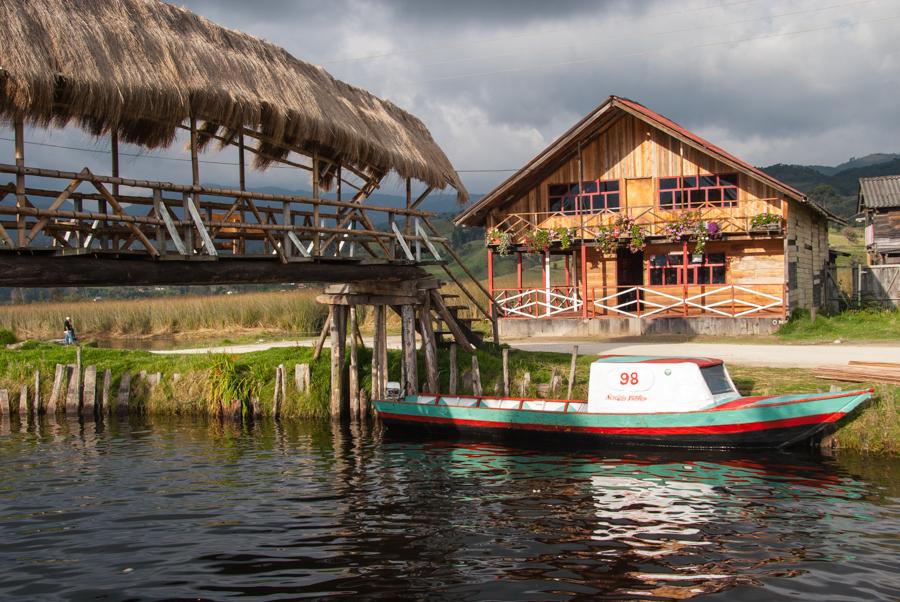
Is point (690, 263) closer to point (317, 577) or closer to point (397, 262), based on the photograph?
point (397, 262)

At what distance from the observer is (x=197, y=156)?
15750 millimetres

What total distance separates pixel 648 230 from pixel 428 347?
1431 cm

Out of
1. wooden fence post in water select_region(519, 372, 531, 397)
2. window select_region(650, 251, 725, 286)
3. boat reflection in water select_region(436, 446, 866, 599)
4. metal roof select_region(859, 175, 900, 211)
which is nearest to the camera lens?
boat reflection in water select_region(436, 446, 866, 599)

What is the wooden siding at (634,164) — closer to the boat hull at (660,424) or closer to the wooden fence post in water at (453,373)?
the wooden fence post in water at (453,373)

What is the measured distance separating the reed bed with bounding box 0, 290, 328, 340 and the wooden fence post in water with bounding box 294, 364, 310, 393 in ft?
47.8

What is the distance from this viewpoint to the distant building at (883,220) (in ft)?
137

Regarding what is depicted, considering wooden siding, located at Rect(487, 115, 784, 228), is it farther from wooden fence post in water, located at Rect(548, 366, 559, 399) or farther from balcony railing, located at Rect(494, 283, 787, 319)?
wooden fence post in water, located at Rect(548, 366, 559, 399)

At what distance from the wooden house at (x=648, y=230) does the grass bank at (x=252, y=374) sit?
1055 centimetres

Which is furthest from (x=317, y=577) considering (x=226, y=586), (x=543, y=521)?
(x=543, y=521)

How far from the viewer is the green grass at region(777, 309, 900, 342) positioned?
87.3 ft

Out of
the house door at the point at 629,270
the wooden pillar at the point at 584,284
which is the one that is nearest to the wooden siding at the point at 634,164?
the house door at the point at 629,270

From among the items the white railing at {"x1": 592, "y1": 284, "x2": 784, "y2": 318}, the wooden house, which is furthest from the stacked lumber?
the white railing at {"x1": 592, "y1": 284, "x2": 784, "y2": 318}

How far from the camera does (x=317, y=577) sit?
31.0ft

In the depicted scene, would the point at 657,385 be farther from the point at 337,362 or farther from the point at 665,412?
the point at 337,362
